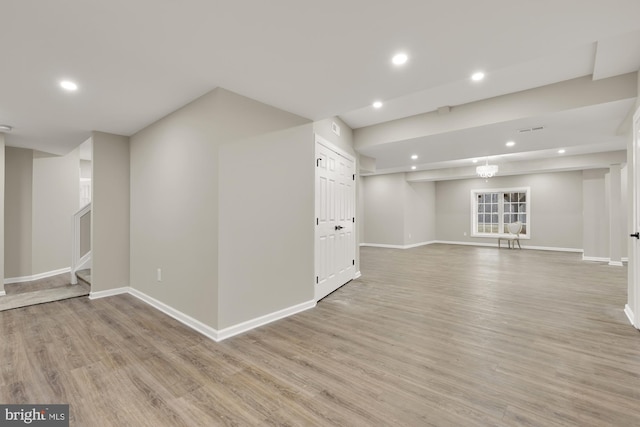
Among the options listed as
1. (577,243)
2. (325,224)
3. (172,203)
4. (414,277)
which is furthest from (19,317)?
(577,243)

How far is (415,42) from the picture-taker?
2.00m

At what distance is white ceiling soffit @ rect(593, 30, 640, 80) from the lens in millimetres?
2419

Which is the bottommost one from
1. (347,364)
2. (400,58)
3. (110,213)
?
(347,364)

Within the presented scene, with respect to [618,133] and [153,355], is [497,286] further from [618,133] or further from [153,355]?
[153,355]

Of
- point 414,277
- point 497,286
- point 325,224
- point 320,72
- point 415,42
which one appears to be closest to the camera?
point 415,42

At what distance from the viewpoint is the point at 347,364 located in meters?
2.30

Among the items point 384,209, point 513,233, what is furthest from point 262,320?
point 513,233

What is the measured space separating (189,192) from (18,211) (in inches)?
175

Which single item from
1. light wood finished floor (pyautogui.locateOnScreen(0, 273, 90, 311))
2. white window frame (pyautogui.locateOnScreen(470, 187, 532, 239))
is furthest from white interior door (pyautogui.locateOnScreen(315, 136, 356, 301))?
white window frame (pyautogui.locateOnScreen(470, 187, 532, 239))

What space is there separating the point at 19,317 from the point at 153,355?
2.25m

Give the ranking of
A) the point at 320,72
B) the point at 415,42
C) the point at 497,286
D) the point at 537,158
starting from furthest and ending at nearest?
the point at 537,158
the point at 497,286
the point at 320,72
the point at 415,42

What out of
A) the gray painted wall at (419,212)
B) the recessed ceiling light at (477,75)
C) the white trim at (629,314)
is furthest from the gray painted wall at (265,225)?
the gray painted wall at (419,212)

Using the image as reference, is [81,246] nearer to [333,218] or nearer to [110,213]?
[110,213]

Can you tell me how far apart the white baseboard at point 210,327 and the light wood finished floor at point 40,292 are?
0.55 m
